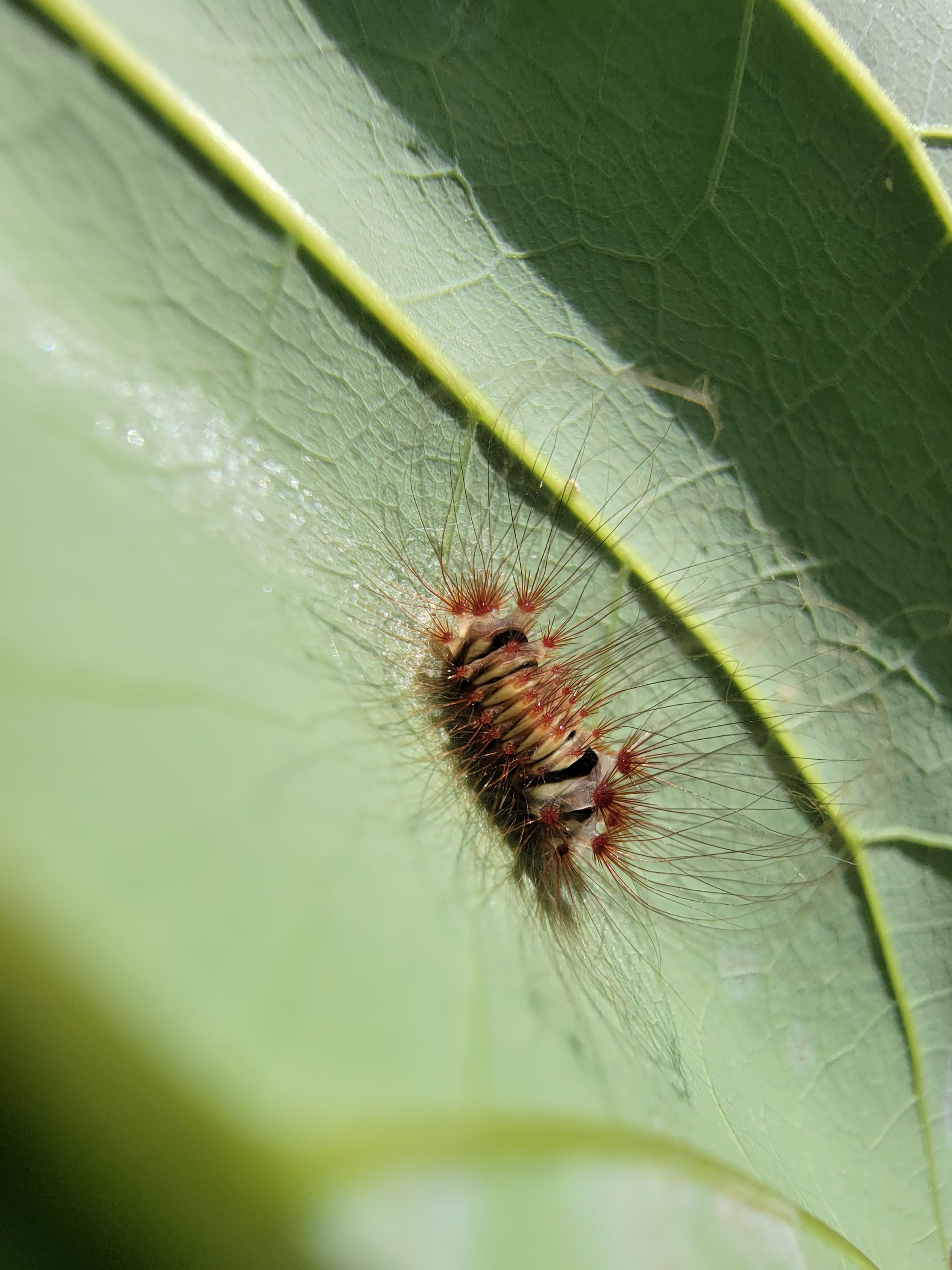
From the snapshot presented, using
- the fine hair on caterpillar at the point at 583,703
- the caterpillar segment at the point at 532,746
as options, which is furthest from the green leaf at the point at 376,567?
the caterpillar segment at the point at 532,746

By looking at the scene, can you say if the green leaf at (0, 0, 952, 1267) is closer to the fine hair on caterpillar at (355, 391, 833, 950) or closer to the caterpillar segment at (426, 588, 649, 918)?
the fine hair on caterpillar at (355, 391, 833, 950)

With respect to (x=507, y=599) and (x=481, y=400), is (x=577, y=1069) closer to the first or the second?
(x=507, y=599)

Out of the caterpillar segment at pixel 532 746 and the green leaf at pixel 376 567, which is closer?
the green leaf at pixel 376 567

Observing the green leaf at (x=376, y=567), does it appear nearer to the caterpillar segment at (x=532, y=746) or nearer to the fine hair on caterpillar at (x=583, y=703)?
the fine hair on caterpillar at (x=583, y=703)

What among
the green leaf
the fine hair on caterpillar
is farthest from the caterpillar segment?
the green leaf

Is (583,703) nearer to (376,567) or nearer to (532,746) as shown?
(532,746)

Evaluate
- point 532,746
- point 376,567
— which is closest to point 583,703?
point 532,746
